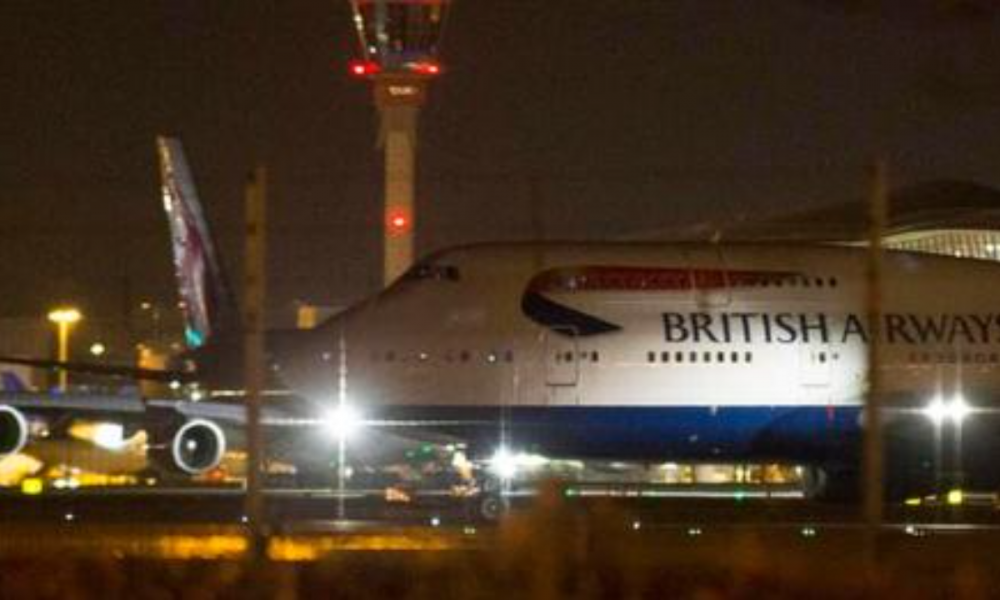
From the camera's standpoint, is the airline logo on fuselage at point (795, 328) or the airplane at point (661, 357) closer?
the airplane at point (661, 357)

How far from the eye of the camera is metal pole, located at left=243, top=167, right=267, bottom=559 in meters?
14.1

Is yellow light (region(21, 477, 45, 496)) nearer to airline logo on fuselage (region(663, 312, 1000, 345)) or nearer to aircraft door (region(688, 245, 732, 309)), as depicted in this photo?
airline logo on fuselage (region(663, 312, 1000, 345))

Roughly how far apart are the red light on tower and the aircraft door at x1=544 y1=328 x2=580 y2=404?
4245cm

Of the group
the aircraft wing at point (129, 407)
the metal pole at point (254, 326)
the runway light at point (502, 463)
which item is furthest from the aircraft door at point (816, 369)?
the metal pole at point (254, 326)

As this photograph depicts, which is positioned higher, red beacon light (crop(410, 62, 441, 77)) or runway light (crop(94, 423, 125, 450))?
red beacon light (crop(410, 62, 441, 77))

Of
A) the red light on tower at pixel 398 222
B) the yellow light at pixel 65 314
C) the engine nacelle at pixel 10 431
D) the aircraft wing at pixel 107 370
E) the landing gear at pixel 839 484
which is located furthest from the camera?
the red light on tower at pixel 398 222

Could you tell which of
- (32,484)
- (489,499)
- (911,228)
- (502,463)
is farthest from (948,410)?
(911,228)

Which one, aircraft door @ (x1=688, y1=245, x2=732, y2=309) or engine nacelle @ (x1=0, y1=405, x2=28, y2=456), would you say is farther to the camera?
engine nacelle @ (x1=0, y1=405, x2=28, y2=456)

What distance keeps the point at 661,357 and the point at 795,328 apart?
204cm

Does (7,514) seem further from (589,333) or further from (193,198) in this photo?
(193,198)

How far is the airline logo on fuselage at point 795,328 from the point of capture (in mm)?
31344

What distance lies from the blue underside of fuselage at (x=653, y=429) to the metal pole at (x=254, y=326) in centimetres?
1632

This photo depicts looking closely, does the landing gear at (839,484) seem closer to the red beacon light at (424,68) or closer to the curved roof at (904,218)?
the curved roof at (904,218)

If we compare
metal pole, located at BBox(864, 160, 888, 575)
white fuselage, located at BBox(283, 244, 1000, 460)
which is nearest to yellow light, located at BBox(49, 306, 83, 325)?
white fuselage, located at BBox(283, 244, 1000, 460)
